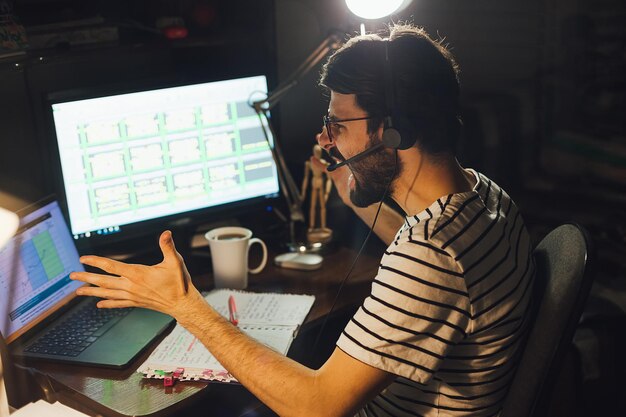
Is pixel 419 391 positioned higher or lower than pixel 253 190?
lower

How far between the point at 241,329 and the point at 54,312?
397mm

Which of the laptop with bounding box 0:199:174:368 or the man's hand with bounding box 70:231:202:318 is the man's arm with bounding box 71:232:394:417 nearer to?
the man's hand with bounding box 70:231:202:318

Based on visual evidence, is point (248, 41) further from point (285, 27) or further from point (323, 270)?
point (323, 270)

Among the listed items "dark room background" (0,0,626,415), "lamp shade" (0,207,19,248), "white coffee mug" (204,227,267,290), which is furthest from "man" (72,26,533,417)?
"dark room background" (0,0,626,415)

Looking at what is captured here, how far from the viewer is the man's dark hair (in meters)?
1.22

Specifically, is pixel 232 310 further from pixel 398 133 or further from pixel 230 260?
pixel 398 133

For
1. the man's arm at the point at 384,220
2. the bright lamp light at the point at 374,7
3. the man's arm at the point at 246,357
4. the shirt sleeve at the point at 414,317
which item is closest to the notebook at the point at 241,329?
the man's arm at the point at 246,357

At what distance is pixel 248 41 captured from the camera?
2.02 meters

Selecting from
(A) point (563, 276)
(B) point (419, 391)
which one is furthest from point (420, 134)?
(B) point (419, 391)

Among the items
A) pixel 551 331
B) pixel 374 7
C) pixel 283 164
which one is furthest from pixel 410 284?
pixel 283 164

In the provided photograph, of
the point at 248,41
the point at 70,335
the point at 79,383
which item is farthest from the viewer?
the point at 248,41

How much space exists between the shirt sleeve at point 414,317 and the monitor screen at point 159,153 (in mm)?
818

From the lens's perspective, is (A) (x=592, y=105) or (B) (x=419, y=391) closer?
(B) (x=419, y=391)

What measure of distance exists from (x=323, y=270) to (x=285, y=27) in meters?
0.78
